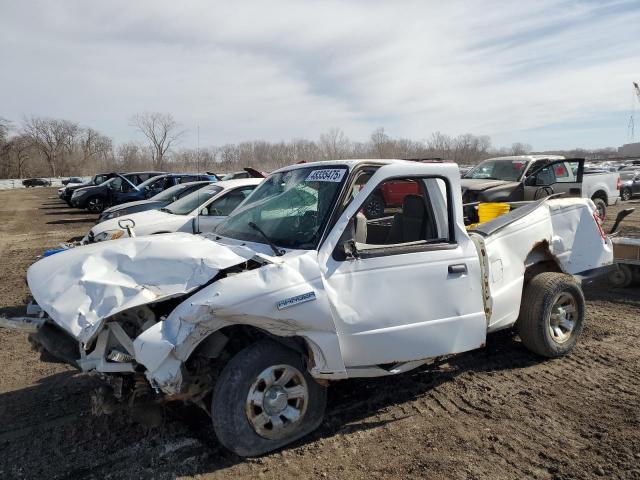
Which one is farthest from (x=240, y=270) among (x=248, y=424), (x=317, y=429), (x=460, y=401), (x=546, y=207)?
(x=546, y=207)

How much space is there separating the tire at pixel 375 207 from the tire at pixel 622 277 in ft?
15.6

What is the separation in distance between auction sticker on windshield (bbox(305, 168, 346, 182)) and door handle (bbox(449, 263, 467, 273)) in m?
1.15

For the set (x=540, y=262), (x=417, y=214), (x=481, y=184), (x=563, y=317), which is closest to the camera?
(x=417, y=214)

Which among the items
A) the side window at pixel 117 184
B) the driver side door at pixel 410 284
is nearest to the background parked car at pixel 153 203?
the driver side door at pixel 410 284

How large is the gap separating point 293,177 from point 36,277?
2.21 metres

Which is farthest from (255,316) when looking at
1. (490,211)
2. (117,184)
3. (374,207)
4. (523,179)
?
(117,184)

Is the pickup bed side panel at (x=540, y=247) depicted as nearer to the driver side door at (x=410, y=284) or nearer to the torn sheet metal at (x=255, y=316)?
the driver side door at (x=410, y=284)

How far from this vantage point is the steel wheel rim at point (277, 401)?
322 cm

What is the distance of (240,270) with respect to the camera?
346cm

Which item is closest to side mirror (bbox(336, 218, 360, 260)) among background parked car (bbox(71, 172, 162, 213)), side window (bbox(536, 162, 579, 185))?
side window (bbox(536, 162, 579, 185))

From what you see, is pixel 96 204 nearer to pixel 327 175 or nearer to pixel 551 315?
pixel 327 175

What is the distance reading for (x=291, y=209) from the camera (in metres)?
3.96

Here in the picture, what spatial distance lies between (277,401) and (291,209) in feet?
4.93

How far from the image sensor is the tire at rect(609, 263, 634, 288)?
740 centimetres
